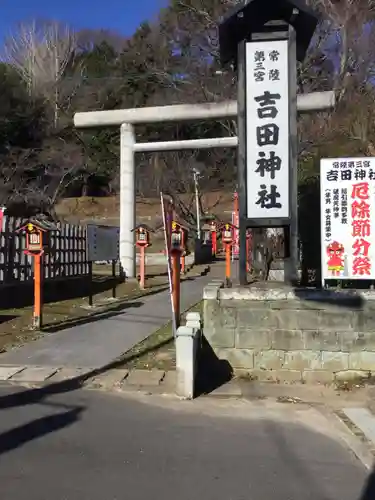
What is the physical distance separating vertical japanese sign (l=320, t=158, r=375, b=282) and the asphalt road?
2.73m

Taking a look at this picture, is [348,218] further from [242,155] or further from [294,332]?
[294,332]

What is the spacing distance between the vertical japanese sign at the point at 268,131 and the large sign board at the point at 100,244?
24.2 feet

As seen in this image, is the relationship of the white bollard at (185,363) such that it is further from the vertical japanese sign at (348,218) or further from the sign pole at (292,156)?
the vertical japanese sign at (348,218)

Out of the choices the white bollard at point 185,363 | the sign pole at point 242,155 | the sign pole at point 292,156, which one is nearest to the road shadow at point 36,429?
the white bollard at point 185,363

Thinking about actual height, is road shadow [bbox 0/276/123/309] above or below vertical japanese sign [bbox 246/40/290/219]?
below

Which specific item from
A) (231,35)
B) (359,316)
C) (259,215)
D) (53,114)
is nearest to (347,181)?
(259,215)

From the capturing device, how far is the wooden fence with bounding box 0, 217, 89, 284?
13.0 metres

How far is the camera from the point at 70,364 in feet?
26.2

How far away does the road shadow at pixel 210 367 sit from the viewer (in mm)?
7184

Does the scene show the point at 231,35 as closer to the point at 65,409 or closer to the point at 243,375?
the point at 243,375

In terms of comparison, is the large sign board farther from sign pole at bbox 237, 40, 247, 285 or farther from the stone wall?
the stone wall

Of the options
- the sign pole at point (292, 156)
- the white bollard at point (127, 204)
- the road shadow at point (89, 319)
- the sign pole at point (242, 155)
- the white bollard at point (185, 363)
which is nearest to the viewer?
the white bollard at point (185, 363)

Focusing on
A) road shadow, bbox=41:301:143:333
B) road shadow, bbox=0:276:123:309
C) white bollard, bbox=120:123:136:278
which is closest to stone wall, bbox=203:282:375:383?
road shadow, bbox=41:301:143:333

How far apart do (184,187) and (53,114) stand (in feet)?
32.9
